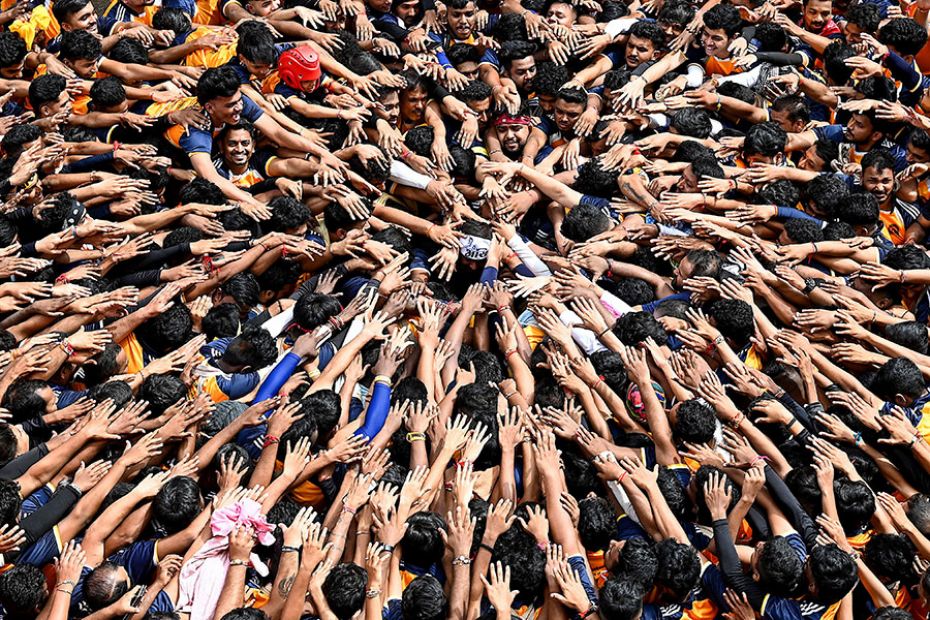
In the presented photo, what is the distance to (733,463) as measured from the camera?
8266 mm

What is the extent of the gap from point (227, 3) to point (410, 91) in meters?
2.30

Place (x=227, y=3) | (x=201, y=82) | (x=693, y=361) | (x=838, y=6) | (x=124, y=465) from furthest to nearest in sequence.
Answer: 1. (x=838, y=6)
2. (x=227, y=3)
3. (x=201, y=82)
4. (x=693, y=361)
5. (x=124, y=465)

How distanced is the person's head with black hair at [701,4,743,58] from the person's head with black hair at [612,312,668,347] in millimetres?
4074

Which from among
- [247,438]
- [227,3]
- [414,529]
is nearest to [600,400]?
[414,529]

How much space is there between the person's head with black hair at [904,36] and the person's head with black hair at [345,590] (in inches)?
323

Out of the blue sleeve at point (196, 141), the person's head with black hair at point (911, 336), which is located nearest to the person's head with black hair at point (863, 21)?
the person's head with black hair at point (911, 336)

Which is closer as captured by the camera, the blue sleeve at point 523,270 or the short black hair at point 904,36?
the blue sleeve at point 523,270

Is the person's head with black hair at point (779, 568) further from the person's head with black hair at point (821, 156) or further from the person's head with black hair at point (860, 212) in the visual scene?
the person's head with black hair at point (821, 156)

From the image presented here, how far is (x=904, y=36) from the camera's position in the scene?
12.3m

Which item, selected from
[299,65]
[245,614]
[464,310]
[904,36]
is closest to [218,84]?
[299,65]

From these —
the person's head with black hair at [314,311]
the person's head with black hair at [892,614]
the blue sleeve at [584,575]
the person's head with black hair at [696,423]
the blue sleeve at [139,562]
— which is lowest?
the blue sleeve at [139,562]

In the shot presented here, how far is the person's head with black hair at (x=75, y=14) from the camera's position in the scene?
11.5 metres

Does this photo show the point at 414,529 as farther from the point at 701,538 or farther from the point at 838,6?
the point at 838,6

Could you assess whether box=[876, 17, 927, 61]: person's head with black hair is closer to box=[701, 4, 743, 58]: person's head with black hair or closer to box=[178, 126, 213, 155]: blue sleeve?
box=[701, 4, 743, 58]: person's head with black hair
